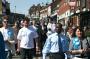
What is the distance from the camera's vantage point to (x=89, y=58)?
10.1 m

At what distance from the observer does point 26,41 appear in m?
13.6

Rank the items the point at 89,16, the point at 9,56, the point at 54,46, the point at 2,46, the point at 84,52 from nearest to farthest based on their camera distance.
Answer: the point at 2,46
the point at 84,52
the point at 54,46
the point at 9,56
the point at 89,16

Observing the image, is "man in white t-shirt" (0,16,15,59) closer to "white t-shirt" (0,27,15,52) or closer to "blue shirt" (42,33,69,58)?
"white t-shirt" (0,27,15,52)

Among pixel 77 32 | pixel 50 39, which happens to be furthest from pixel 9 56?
pixel 77 32

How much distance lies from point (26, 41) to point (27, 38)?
11 centimetres

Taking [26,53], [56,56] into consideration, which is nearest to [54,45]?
[56,56]

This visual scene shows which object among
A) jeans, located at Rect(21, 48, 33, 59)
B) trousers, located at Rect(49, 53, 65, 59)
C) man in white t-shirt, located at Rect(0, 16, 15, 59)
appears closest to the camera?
trousers, located at Rect(49, 53, 65, 59)

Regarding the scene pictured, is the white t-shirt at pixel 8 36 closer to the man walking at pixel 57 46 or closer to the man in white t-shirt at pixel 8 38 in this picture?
the man in white t-shirt at pixel 8 38

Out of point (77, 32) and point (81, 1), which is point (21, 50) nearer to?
point (77, 32)

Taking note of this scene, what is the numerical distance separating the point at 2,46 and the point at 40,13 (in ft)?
630

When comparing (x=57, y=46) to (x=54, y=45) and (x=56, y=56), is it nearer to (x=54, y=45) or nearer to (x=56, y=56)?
(x=54, y=45)

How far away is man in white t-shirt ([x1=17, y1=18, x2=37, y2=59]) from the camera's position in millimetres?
13461

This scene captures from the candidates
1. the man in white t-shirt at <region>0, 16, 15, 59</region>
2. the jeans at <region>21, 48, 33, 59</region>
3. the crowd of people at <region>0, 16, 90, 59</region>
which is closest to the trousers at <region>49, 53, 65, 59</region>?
the crowd of people at <region>0, 16, 90, 59</region>

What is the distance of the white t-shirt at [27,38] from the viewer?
13.5 m
